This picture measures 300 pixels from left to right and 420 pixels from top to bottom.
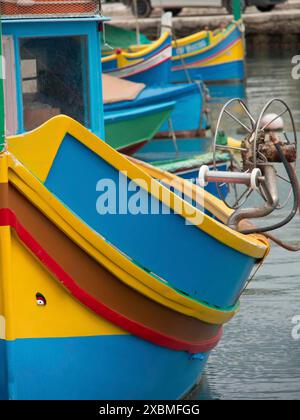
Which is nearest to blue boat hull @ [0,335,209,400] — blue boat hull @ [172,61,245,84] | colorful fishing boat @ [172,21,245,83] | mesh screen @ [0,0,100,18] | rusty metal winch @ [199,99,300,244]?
rusty metal winch @ [199,99,300,244]

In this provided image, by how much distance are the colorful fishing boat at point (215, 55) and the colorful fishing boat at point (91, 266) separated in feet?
63.1

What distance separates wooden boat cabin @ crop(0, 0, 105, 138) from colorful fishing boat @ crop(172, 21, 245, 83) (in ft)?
55.8

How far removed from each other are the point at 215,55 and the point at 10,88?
1760 cm

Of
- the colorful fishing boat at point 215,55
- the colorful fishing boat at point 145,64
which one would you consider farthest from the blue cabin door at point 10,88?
the colorful fishing boat at point 215,55

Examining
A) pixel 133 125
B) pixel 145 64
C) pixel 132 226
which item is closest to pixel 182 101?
pixel 145 64

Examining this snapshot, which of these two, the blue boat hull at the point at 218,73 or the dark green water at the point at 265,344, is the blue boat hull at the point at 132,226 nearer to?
the dark green water at the point at 265,344

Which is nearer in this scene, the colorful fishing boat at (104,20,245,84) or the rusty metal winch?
the rusty metal winch

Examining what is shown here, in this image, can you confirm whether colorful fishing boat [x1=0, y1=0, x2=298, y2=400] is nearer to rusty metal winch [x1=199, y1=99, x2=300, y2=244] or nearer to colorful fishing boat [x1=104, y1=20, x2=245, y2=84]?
rusty metal winch [x1=199, y1=99, x2=300, y2=244]

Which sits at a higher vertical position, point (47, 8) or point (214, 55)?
point (47, 8)

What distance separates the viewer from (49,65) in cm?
761

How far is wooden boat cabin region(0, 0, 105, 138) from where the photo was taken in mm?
7586

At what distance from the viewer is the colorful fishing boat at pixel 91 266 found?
16.9ft

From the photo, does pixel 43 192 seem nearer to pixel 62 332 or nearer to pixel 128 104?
pixel 62 332

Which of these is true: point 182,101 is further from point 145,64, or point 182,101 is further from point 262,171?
point 262,171
